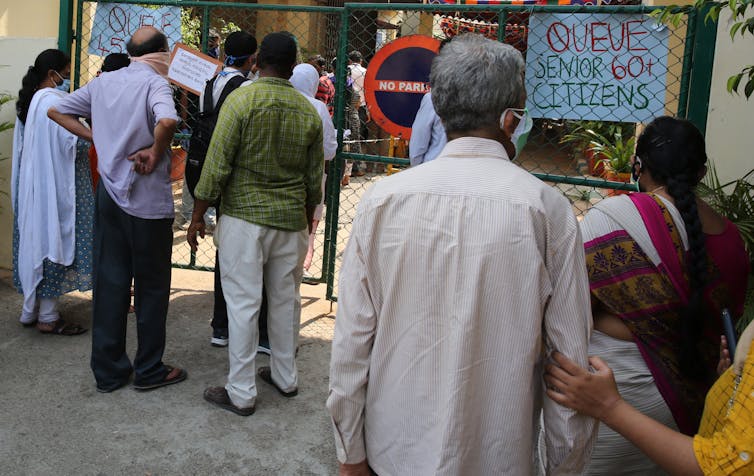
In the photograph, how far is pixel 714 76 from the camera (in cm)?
445

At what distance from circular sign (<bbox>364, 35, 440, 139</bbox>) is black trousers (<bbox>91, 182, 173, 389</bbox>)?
1.61 meters

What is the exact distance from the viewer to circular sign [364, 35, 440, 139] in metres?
4.52

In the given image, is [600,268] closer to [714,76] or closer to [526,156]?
[714,76]

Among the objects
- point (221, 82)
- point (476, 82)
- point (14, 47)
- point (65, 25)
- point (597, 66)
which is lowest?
point (476, 82)

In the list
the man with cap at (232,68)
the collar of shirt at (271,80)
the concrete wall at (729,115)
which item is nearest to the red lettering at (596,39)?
the concrete wall at (729,115)

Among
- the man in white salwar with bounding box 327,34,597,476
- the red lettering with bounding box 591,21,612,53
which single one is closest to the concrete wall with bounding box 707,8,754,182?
the red lettering with bounding box 591,21,612,53

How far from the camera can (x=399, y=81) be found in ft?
15.1

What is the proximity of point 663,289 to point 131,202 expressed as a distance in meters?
2.57

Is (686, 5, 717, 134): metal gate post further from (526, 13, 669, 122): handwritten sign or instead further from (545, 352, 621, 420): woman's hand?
(545, 352, 621, 420): woman's hand

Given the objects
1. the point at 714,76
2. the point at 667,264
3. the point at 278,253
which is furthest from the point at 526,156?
the point at 667,264

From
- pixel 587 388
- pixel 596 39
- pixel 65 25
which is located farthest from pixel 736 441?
pixel 65 25

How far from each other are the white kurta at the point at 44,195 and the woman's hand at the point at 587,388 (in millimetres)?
3665

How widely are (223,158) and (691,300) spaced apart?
2.17 metres

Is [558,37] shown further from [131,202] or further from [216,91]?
[131,202]
